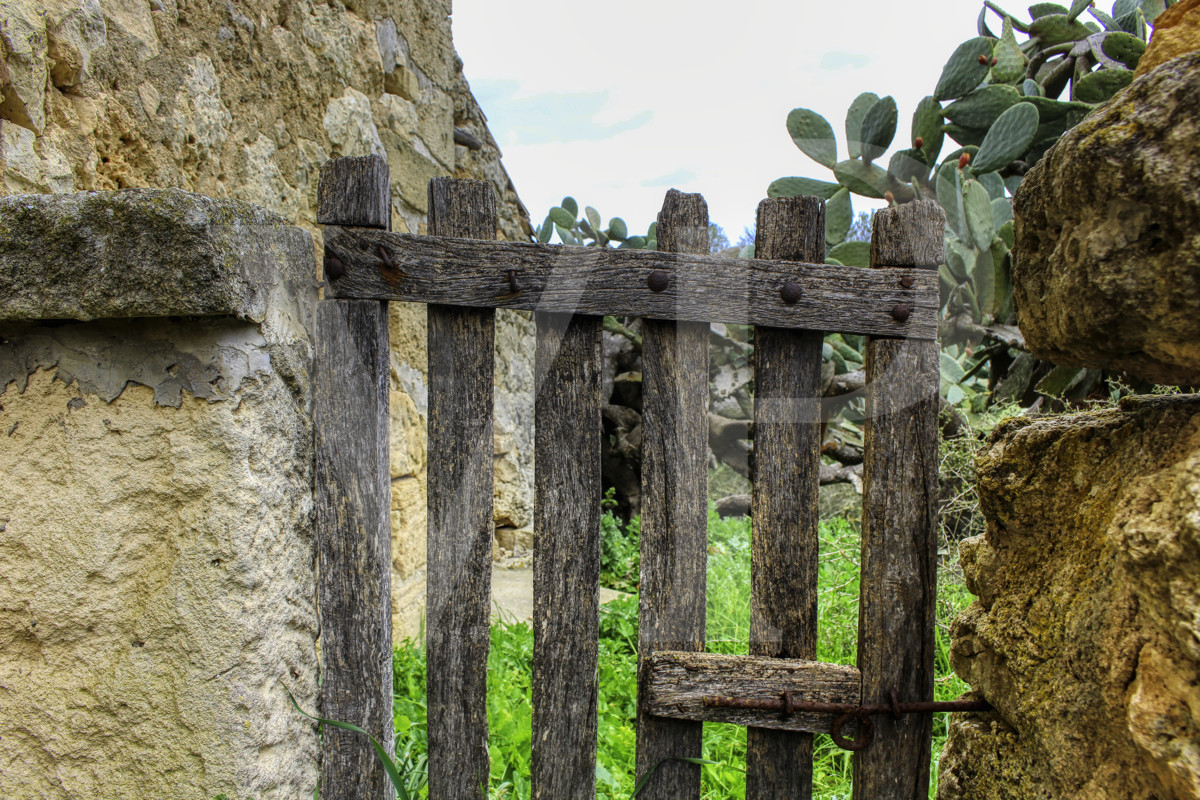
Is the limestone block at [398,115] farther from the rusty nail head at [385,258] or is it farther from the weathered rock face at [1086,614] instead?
the weathered rock face at [1086,614]

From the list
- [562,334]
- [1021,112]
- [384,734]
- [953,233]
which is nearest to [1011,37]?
[1021,112]

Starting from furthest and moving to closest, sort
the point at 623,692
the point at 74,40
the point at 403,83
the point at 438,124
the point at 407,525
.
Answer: the point at 438,124 < the point at 403,83 < the point at 407,525 < the point at 623,692 < the point at 74,40

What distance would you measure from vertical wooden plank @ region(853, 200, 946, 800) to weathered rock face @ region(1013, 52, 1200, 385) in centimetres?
44

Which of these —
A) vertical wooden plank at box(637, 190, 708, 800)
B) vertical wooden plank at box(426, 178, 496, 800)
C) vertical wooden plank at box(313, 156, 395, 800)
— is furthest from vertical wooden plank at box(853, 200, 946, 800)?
vertical wooden plank at box(313, 156, 395, 800)

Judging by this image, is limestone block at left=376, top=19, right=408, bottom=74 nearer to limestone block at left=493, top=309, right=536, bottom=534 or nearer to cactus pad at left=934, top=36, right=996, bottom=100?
limestone block at left=493, top=309, right=536, bottom=534

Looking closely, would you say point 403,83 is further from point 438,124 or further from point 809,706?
point 809,706

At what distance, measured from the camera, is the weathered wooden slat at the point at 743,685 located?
4.17 ft

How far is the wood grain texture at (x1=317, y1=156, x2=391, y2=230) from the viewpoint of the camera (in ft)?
3.99

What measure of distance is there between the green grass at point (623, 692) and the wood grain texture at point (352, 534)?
32cm

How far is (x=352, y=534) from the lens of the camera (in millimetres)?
1230

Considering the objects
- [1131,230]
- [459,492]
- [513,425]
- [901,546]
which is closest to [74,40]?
[459,492]

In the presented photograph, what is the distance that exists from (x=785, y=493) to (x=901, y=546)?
0.24 m

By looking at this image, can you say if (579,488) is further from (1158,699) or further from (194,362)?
(1158,699)

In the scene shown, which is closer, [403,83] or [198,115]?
[198,115]
